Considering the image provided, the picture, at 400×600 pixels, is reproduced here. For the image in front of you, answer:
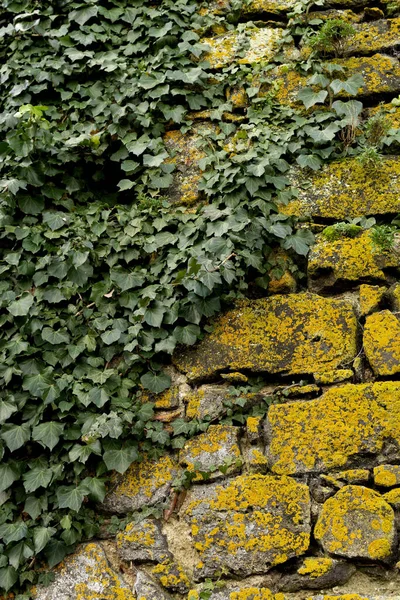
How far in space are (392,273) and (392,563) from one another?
121cm

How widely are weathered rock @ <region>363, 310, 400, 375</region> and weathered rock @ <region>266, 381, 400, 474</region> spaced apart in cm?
8

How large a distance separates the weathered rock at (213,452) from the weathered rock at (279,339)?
0.87ft

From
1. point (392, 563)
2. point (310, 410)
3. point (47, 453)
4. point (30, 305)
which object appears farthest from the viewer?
point (30, 305)

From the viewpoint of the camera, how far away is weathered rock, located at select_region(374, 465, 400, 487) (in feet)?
7.55

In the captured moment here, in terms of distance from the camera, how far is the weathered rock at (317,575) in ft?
7.22

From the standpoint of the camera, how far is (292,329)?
2699 millimetres

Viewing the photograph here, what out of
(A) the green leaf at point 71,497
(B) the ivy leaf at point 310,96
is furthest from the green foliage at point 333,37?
(A) the green leaf at point 71,497

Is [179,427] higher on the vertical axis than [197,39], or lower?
lower

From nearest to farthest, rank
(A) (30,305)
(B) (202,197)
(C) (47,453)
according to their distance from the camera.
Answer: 1. (C) (47,453)
2. (A) (30,305)
3. (B) (202,197)

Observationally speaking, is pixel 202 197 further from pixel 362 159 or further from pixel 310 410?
pixel 310 410

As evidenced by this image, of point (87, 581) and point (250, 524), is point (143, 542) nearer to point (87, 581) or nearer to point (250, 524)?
point (87, 581)

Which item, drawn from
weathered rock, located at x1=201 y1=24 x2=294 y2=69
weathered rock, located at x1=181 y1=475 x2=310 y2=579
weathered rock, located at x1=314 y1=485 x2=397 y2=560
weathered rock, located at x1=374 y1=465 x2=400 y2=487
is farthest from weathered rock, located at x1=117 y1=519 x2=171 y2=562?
weathered rock, located at x1=201 y1=24 x2=294 y2=69

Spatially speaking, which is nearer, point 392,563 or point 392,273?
point 392,563

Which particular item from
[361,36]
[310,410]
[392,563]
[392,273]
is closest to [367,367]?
[310,410]
